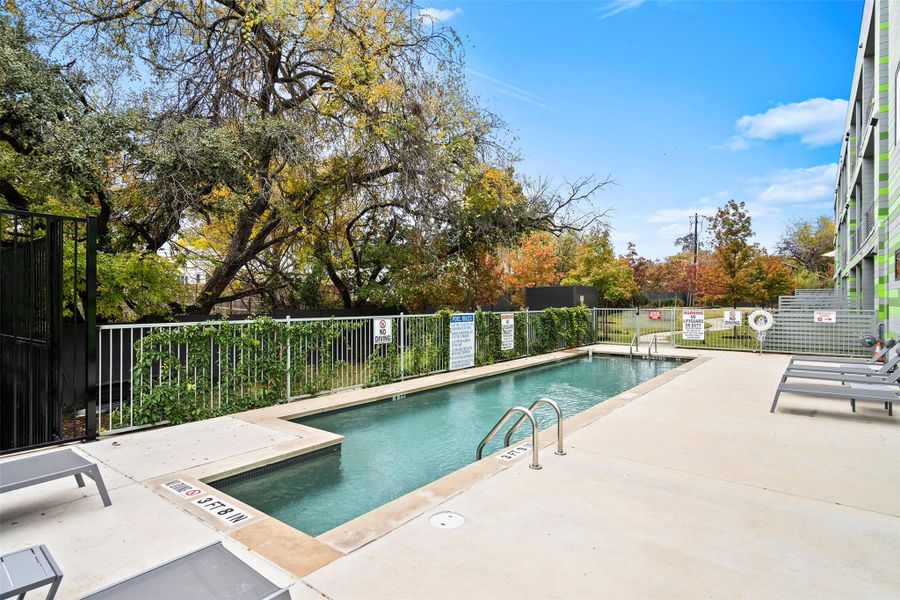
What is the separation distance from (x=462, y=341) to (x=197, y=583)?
9158mm

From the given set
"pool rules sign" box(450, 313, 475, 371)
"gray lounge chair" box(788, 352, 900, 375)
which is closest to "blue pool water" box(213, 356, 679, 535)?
"pool rules sign" box(450, 313, 475, 371)

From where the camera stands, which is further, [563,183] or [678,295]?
[678,295]

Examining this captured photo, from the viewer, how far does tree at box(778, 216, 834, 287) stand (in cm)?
4600

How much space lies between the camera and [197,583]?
73.3 inches

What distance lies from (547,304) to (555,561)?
54.7 feet

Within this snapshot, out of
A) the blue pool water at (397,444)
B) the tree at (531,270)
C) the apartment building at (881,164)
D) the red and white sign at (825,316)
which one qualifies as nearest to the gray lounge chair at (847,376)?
the blue pool water at (397,444)

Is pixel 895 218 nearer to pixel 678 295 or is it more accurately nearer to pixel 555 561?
pixel 555 561

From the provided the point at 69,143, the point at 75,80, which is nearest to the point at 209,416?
the point at 69,143

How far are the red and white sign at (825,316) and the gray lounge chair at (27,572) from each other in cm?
1647

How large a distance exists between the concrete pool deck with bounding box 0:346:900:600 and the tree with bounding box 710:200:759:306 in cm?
1889

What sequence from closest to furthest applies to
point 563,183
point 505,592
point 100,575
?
point 505,592, point 100,575, point 563,183

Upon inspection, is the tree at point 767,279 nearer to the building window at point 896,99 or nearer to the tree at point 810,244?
the building window at point 896,99

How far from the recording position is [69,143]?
7352 mm

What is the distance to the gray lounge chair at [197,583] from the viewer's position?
5.79ft
